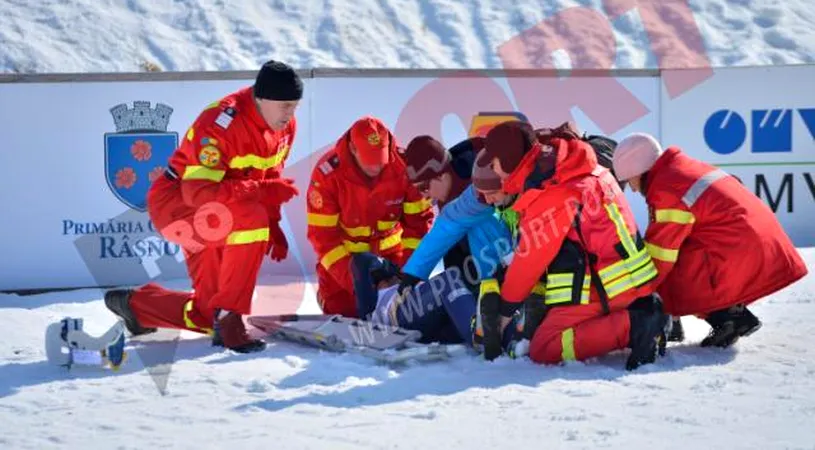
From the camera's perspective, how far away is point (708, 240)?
6195 millimetres

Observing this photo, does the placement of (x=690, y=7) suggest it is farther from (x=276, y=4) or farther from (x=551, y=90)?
(x=551, y=90)

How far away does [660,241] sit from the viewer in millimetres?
6074

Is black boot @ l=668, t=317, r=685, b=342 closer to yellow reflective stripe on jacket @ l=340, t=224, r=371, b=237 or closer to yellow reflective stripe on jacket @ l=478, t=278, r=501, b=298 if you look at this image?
yellow reflective stripe on jacket @ l=478, t=278, r=501, b=298

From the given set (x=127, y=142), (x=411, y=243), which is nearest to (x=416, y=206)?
→ (x=411, y=243)

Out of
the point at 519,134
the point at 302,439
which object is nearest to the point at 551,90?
the point at 519,134

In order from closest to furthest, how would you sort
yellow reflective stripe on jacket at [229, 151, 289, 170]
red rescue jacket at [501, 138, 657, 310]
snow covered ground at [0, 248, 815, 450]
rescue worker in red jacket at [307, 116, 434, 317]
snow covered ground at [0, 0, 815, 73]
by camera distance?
snow covered ground at [0, 248, 815, 450]
red rescue jacket at [501, 138, 657, 310]
yellow reflective stripe on jacket at [229, 151, 289, 170]
rescue worker in red jacket at [307, 116, 434, 317]
snow covered ground at [0, 0, 815, 73]

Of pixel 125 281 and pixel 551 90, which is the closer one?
pixel 125 281

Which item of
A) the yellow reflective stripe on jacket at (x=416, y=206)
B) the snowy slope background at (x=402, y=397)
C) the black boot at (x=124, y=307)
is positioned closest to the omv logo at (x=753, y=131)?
the snowy slope background at (x=402, y=397)

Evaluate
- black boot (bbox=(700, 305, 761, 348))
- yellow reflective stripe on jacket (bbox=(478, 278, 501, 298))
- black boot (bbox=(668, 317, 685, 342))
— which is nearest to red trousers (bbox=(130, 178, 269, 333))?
yellow reflective stripe on jacket (bbox=(478, 278, 501, 298))

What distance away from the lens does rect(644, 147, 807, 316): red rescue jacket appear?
6066mm

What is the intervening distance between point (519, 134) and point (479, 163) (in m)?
0.38

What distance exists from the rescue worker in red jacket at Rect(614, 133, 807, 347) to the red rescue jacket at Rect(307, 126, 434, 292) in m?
1.65

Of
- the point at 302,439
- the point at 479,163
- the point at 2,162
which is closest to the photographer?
A: the point at 302,439

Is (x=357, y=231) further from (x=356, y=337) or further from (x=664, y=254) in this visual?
(x=664, y=254)
